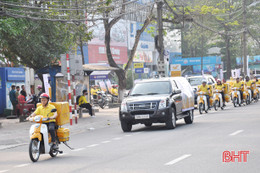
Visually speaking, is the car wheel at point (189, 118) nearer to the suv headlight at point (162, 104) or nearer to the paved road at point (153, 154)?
the suv headlight at point (162, 104)

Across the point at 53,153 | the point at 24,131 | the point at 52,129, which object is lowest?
the point at 24,131

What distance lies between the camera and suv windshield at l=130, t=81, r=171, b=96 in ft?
65.8

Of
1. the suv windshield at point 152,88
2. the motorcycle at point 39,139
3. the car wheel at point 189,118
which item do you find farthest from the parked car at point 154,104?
the motorcycle at point 39,139

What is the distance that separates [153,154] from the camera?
40.1 feet

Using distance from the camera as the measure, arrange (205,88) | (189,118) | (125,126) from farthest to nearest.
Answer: (205,88) → (189,118) → (125,126)

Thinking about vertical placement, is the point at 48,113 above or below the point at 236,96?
above

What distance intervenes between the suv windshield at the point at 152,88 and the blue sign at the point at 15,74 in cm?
1648

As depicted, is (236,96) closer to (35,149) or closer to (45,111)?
(45,111)

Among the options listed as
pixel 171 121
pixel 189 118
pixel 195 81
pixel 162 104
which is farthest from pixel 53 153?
pixel 195 81

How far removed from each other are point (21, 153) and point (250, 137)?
604 centimetres

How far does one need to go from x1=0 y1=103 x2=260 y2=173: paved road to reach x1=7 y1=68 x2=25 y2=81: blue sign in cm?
1832

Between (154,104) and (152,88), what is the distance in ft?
4.60

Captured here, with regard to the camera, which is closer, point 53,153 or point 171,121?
point 53,153

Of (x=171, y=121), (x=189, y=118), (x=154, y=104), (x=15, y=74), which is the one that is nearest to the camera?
(x=154, y=104)
